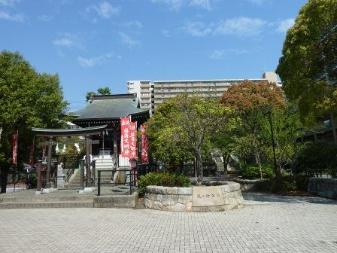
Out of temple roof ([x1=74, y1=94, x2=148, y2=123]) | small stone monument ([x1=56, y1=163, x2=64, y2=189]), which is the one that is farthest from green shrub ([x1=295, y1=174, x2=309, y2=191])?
temple roof ([x1=74, y1=94, x2=148, y2=123])

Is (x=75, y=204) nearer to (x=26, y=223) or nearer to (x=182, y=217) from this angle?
(x=26, y=223)

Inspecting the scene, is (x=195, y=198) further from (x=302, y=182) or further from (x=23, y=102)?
(x=23, y=102)

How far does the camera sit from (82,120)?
31.5 metres

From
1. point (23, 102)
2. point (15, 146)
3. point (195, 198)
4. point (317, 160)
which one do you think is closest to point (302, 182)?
point (317, 160)

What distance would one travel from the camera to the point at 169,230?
9820 millimetres

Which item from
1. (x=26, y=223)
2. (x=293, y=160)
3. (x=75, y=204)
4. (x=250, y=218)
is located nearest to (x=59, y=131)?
(x=75, y=204)

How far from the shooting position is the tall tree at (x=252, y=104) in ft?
93.1

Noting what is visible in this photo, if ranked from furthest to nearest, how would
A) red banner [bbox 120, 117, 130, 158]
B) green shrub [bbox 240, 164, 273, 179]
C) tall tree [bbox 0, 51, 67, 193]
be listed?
tall tree [bbox 0, 51, 67, 193], green shrub [bbox 240, 164, 273, 179], red banner [bbox 120, 117, 130, 158]

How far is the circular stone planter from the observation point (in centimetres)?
1339

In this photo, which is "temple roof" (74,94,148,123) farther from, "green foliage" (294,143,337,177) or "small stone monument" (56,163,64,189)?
"green foliage" (294,143,337,177)

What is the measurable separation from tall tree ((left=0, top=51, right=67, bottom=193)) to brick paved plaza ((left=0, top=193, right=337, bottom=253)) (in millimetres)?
15354

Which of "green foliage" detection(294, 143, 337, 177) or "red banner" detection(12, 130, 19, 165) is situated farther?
"red banner" detection(12, 130, 19, 165)

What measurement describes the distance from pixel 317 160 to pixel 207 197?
1130cm

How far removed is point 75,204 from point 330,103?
10.2 meters
